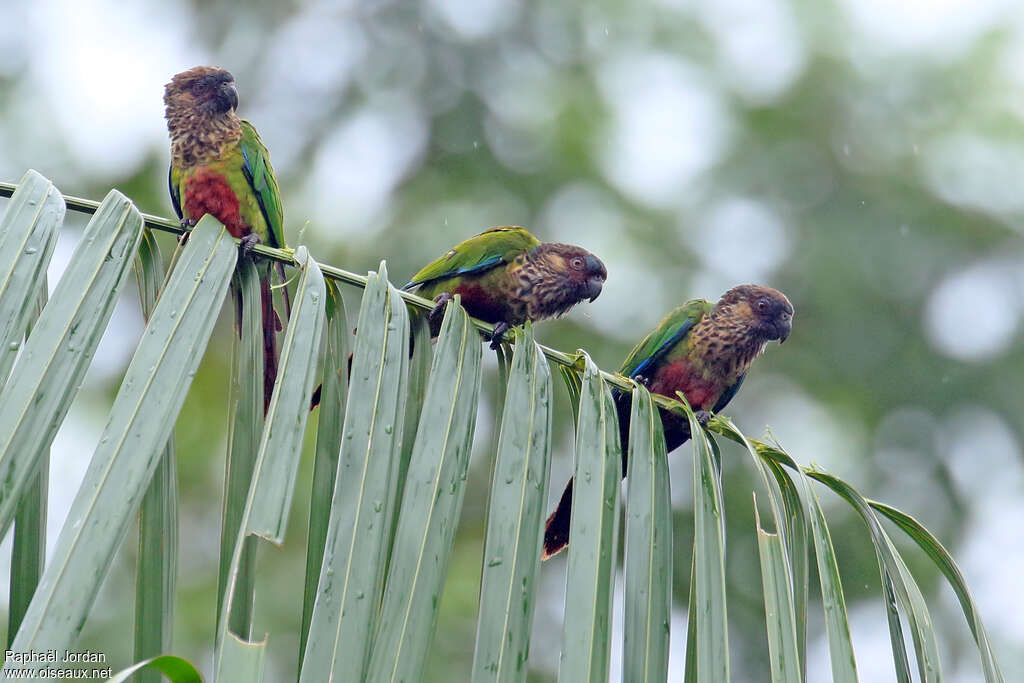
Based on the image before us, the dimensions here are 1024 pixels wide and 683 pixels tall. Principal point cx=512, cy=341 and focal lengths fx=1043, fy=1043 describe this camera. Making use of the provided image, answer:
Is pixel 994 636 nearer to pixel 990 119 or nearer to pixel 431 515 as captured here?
pixel 990 119

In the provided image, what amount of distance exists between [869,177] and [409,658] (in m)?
12.5

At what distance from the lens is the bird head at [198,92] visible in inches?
164

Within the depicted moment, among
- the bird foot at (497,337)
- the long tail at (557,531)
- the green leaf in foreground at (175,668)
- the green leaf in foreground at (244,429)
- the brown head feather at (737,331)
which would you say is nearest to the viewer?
the green leaf in foreground at (175,668)

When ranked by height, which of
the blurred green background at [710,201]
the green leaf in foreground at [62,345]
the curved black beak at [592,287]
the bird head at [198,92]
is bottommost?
the green leaf in foreground at [62,345]

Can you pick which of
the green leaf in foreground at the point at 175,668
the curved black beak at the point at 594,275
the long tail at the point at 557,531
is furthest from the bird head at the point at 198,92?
the green leaf in foreground at the point at 175,668

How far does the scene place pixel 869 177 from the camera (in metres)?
13.0

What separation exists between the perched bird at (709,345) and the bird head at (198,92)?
2.05 metres

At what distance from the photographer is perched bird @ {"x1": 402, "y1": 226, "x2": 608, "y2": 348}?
3.87m

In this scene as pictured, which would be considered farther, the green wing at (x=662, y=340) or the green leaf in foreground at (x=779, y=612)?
the green wing at (x=662, y=340)

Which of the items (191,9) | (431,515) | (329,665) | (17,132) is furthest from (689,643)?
(191,9)

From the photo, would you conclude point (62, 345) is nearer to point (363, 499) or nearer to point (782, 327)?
point (363, 499)

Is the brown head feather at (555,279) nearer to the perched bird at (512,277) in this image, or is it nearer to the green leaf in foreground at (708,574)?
the perched bird at (512,277)

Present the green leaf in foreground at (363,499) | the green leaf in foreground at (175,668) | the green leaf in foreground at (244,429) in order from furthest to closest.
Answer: the green leaf in foreground at (244,429)
the green leaf in foreground at (363,499)
the green leaf in foreground at (175,668)

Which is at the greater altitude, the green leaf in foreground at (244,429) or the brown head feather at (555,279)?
the brown head feather at (555,279)
